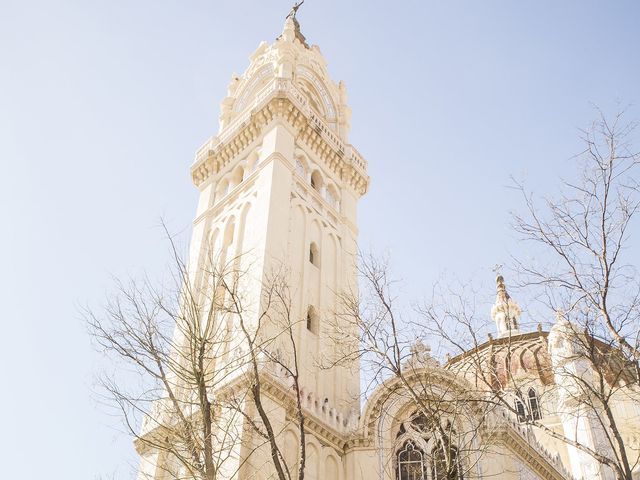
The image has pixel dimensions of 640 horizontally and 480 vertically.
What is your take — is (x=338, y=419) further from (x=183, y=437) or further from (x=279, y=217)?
(x=183, y=437)

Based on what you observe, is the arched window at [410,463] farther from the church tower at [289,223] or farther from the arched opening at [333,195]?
the arched opening at [333,195]

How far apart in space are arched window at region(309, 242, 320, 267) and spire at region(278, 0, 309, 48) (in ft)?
48.8

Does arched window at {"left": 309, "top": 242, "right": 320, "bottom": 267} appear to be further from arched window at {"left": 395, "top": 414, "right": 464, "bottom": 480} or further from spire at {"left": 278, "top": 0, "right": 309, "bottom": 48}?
spire at {"left": 278, "top": 0, "right": 309, "bottom": 48}

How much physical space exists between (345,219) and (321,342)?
8.26 metres

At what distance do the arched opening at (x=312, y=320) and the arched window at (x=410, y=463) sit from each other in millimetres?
5792

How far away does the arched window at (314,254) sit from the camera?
2706 cm

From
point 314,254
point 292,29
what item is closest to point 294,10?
point 292,29

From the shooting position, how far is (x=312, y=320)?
978 inches

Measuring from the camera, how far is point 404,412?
831 inches

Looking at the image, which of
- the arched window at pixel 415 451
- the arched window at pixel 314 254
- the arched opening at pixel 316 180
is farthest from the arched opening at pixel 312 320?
the arched opening at pixel 316 180

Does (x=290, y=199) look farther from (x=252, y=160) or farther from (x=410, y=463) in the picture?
(x=410, y=463)

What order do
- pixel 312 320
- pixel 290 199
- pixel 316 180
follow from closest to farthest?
pixel 312 320
pixel 290 199
pixel 316 180

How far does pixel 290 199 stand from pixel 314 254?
2543 millimetres

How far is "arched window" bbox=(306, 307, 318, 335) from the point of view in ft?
80.2
